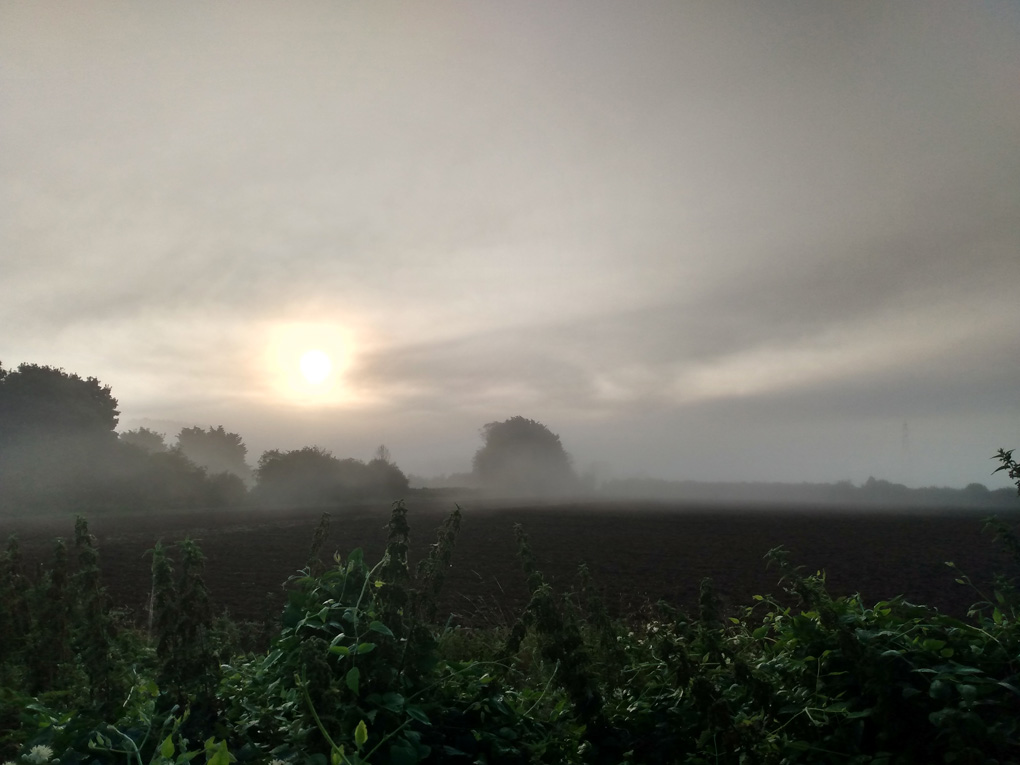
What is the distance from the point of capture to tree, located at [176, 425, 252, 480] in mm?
84000

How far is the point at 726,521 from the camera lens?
4500cm

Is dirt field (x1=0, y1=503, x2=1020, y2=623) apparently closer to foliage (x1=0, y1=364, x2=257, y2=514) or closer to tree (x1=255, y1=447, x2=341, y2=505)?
foliage (x1=0, y1=364, x2=257, y2=514)

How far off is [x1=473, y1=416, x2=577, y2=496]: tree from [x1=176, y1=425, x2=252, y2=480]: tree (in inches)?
1894

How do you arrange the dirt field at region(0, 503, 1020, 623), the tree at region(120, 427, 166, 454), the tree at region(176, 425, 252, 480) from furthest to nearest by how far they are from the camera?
the tree at region(176, 425, 252, 480), the tree at region(120, 427, 166, 454), the dirt field at region(0, 503, 1020, 623)

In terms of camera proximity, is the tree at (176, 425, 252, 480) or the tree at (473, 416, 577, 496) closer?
the tree at (176, 425, 252, 480)

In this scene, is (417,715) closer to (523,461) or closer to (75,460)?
(75,460)

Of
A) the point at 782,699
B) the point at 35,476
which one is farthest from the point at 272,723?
the point at 35,476

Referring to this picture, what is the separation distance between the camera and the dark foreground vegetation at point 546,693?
2553 mm

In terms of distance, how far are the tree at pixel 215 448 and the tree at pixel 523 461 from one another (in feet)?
158

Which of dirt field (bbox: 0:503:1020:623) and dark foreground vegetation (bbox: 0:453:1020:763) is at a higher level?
dark foreground vegetation (bbox: 0:453:1020:763)

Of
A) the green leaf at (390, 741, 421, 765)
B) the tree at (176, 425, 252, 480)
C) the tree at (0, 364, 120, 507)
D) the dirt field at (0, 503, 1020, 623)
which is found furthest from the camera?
the tree at (176, 425, 252, 480)

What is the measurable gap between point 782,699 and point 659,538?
30809 millimetres

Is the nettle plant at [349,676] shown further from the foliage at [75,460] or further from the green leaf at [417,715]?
the foliage at [75,460]

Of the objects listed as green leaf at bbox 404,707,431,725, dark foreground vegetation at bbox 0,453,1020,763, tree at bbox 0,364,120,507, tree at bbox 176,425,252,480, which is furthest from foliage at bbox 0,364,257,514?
green leaf at bbox 404,707,431,725
